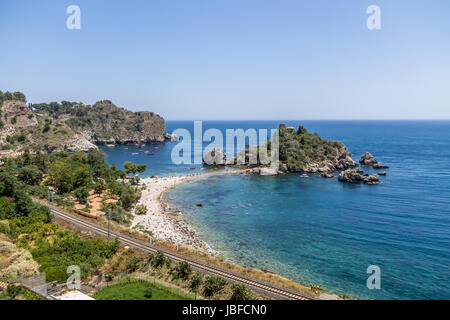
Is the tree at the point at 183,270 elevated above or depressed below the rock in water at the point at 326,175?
below

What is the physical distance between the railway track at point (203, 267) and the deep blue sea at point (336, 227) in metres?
8.87

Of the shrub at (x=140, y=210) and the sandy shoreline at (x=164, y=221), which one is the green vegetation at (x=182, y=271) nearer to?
the sandy shoreline at (x=164, y=221)

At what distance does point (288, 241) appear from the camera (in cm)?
4712

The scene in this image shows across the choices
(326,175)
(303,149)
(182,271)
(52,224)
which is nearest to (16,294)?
(182,271)

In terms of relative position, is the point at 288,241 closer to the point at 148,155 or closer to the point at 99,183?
the point at 99,183

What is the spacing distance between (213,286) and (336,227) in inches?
1344

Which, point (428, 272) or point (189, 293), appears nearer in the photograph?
point (189, 293)

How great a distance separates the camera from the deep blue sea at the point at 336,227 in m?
36.9

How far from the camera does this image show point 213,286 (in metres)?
27.2

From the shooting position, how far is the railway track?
27.9 m

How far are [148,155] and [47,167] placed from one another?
2716 inches

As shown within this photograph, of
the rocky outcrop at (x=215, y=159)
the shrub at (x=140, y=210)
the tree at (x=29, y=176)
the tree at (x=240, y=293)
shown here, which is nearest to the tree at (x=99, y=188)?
the shrub at (x=140, y=210)
